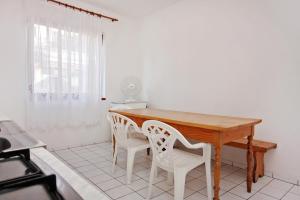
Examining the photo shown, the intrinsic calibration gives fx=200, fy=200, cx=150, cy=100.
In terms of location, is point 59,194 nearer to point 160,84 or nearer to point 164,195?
point 164,195

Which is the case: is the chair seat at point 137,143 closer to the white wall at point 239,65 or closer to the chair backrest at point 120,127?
the chair backrest at point 120,127

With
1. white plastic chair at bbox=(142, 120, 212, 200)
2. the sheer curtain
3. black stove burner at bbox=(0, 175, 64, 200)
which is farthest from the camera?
the sheer curtain

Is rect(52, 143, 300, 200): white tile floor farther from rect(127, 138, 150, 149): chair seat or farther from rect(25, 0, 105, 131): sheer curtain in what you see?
rect(25, 0, 105, 131): sheer curtain

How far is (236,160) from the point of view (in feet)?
8.99

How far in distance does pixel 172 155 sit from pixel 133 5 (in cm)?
282

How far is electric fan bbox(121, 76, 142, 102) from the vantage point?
3.76 metres

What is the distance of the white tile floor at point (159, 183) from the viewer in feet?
6.47

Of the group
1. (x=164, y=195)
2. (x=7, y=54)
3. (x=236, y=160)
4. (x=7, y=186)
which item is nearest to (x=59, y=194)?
(x=7, y=186)

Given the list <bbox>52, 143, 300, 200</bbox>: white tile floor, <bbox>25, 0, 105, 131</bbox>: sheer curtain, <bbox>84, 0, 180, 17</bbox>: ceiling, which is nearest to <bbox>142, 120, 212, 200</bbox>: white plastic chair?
<bbox>52, 143, 300, 200</bbox>: white tile floor

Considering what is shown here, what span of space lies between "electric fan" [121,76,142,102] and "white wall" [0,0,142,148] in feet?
0.55

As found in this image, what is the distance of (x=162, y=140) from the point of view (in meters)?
1.81

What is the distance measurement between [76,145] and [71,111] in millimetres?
624

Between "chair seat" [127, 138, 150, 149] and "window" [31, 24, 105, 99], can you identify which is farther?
"window" [31, 24, 105, 99]

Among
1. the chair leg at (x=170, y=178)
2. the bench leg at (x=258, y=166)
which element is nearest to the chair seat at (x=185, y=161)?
the chair leg at (x=170, y=178)
